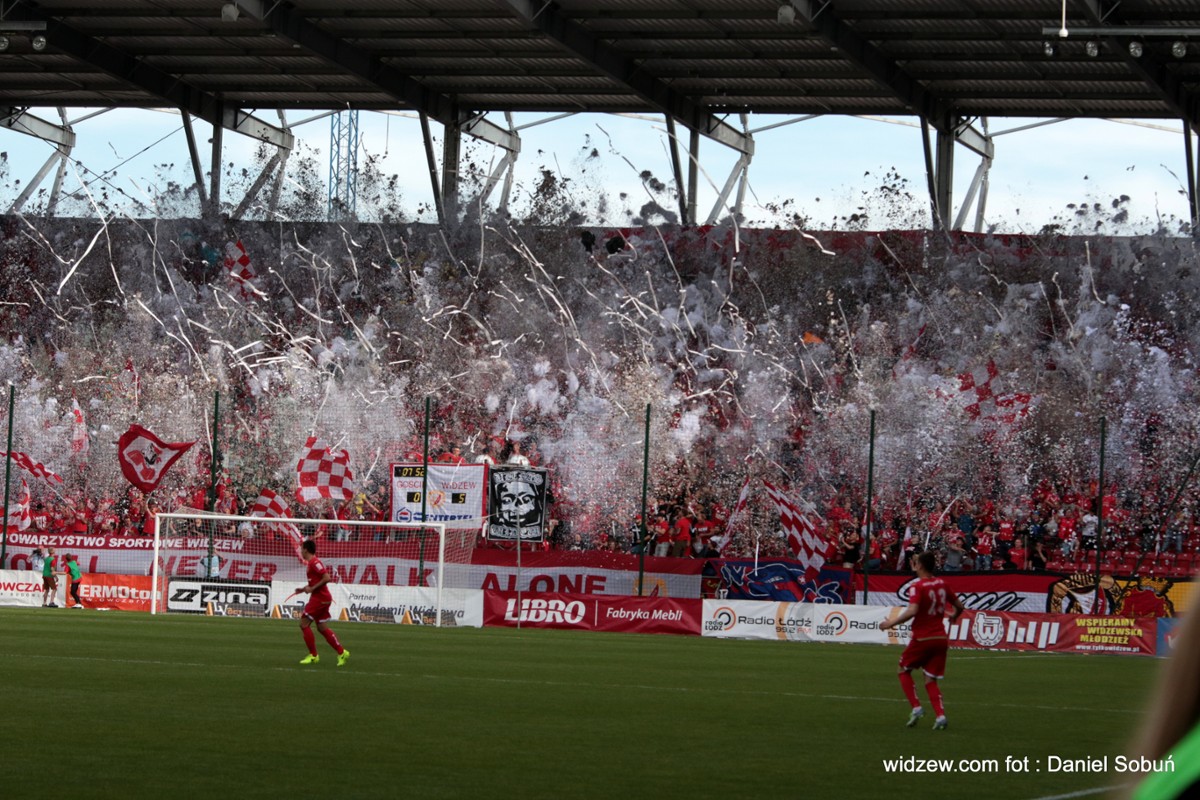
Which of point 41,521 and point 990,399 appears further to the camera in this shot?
point 41,521

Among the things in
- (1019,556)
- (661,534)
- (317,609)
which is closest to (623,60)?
(661,534)

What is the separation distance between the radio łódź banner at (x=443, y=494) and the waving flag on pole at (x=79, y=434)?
699 inches

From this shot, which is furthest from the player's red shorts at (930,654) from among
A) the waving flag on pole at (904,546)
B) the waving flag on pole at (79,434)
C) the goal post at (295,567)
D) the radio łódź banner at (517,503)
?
the waving flag on pole at (79,434)

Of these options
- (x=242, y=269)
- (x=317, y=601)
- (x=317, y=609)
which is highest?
(x=242, y=269)

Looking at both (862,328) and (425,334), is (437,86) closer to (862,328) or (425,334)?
(425,334)

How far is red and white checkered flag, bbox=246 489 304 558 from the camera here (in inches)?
1535

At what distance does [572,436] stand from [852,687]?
28.2m

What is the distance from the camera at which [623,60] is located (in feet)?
144

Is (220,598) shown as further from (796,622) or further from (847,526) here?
(847,526)

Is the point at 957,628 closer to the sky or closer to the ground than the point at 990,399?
closer to the ground

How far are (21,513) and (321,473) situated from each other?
442 inches

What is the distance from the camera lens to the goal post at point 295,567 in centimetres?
3597

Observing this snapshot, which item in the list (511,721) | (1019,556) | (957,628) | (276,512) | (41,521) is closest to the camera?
(511,721)

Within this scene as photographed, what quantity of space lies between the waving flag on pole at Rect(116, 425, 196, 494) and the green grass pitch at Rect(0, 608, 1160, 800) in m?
11.8
